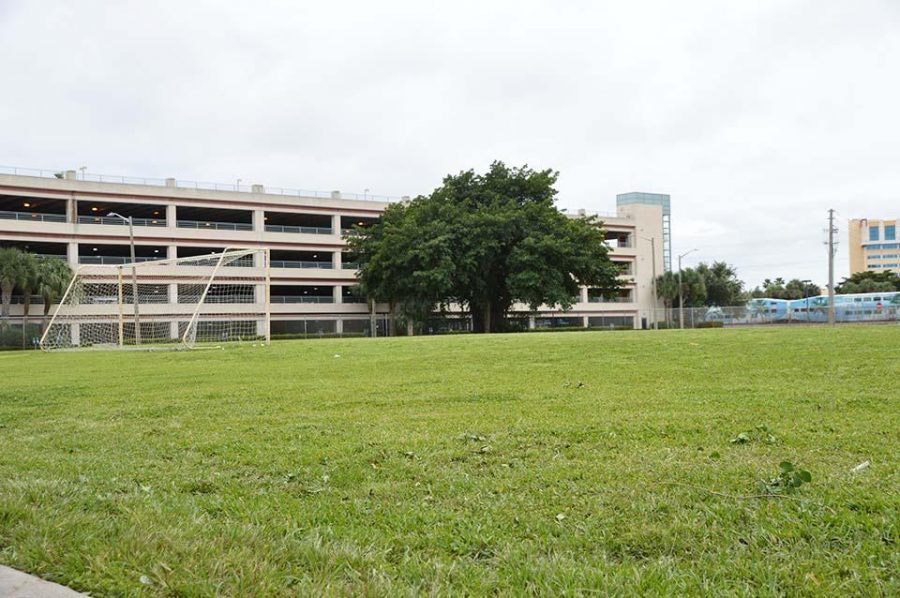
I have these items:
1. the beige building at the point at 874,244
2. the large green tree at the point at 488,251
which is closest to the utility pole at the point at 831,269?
the large green tree at the point at 488,251

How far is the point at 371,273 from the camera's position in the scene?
52.8 metres

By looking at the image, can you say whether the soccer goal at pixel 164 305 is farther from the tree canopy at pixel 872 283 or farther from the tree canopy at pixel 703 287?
the tree canopy at pixel 872 283

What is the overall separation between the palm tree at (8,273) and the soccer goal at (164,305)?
3.37 m

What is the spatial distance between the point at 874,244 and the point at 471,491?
211688mm

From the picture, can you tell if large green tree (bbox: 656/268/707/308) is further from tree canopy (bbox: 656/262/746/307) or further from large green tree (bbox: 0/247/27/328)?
large green tree (bbox: 0/247/27/328)

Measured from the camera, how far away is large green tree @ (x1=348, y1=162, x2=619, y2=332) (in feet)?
148

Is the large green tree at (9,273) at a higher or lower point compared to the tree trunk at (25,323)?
higher

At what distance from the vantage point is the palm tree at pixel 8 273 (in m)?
44.1

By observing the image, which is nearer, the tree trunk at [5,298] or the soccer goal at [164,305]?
the soccer goal at [164,305]

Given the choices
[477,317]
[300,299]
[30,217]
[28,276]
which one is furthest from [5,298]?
[477,317]

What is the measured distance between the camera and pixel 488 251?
149 feet

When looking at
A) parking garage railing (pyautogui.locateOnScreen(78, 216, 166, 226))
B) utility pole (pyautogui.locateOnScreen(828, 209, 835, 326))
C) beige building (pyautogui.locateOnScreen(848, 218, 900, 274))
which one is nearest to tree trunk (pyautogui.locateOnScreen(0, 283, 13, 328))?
parking garage railing (pyautogui.locateOnScreen(78, 216, 166, 226))

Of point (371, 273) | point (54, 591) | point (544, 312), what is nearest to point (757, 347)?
point (54, 591)

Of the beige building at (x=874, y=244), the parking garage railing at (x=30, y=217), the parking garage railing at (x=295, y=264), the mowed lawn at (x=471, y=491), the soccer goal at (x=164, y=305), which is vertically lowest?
the mowed lawn at (x=471, y=491)
